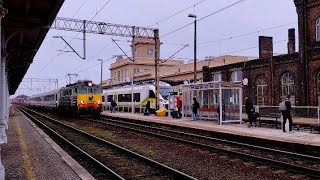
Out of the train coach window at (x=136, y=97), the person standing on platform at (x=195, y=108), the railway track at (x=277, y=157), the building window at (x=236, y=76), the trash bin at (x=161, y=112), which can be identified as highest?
the building window at (x=236, y=76)

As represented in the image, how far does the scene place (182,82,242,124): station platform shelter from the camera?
22344mm

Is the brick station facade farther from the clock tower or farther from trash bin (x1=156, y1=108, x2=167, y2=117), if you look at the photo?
the clock tower

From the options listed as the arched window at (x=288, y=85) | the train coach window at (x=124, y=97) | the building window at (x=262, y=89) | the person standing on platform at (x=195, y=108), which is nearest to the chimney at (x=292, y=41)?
the building window at (x=262, y=89)

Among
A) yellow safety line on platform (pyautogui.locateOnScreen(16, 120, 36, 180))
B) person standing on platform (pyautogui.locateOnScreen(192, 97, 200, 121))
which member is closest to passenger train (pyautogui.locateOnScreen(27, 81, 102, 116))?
person standing on platform (pyautogui.locateOnScreen(192, 97, 200, 121))

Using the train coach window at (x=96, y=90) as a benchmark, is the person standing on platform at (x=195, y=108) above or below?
below

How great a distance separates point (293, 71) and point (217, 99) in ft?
37.3

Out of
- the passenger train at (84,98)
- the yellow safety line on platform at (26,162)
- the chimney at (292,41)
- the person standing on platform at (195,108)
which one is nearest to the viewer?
the yellow safety line on platform at (26,162)

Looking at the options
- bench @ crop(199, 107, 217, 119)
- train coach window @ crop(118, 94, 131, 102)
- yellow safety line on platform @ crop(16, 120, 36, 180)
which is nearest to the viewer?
yellow safety line on platform @ crop(16, 120, 36, 180)

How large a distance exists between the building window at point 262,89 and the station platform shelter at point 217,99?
11459 mm

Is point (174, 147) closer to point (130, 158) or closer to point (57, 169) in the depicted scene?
point (130, 158)

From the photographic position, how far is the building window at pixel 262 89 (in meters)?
35.7

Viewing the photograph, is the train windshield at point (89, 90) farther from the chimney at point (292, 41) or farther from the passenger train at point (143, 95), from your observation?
the chimney at point (292, 41)

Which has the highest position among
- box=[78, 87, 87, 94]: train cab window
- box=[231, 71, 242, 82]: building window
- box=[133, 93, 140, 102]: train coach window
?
box=[231, 71, 242, 82]: building window

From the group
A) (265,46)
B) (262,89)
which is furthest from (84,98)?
(265,46)
